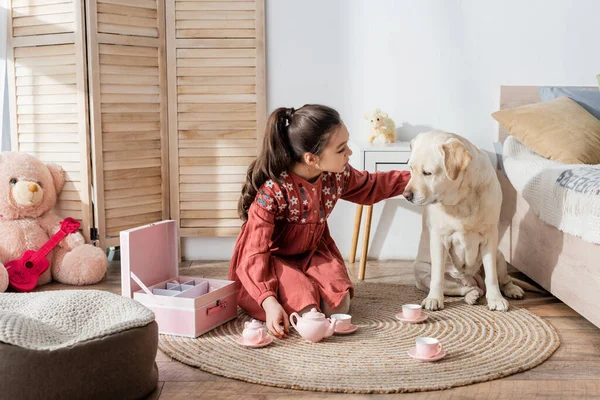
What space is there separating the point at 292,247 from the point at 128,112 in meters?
1.17

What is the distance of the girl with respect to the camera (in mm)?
2270

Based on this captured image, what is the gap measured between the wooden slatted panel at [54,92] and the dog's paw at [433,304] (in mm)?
1522

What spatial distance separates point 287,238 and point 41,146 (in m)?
1.37

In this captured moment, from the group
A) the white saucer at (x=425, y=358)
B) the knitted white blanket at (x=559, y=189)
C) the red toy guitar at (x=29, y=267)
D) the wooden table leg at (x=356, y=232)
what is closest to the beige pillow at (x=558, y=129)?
the knitted white blanket at (x=559, y=189)

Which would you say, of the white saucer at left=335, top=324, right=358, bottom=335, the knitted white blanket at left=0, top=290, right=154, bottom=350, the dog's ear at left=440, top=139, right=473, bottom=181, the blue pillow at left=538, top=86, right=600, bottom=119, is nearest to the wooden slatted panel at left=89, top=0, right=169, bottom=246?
the knitted white blanket at left=0, top=290, right=154, bottom=350

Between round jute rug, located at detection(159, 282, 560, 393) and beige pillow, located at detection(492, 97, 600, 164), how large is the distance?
66cm

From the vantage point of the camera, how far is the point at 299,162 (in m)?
2.35

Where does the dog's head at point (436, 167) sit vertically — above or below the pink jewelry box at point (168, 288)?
above

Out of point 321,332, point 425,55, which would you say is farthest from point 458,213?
point 425,55

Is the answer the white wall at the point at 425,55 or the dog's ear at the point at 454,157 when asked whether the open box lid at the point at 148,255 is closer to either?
the dog's ear at the point at 454,157

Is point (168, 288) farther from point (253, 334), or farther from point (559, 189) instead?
point (559, 189)

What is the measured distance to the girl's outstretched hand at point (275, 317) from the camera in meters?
2.14

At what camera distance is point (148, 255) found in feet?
7.72

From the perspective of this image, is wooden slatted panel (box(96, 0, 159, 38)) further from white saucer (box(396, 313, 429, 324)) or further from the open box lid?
white saucer (box(396, 313, 429, 324))
